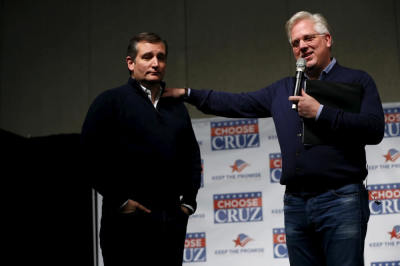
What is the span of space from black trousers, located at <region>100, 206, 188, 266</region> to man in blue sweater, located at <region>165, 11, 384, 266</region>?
52cm

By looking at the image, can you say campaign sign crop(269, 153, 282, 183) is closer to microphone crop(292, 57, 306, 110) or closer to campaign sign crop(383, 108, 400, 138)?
campaign sign crop(383, 108, 400, 138)

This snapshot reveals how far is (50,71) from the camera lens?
17.7ft

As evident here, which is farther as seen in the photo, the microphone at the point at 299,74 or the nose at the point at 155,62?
the nose at the point at 155,62

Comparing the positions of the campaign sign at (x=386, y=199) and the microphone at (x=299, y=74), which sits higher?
the microphone at (x=299, y=74)

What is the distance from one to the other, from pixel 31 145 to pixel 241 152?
1.85m

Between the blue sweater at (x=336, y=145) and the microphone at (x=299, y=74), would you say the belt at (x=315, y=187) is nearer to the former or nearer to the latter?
the blue sweater at (x=336, y=145)

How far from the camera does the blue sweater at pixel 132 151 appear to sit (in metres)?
2.15

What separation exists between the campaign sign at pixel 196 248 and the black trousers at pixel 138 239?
2218 millimetres

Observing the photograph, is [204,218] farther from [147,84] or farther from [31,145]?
[147,84]

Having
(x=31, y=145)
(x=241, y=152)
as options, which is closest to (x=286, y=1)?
(x=241, y=152)

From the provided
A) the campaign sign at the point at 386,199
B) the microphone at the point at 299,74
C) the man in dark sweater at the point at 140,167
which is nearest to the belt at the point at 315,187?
the microphone at the point at 299,74

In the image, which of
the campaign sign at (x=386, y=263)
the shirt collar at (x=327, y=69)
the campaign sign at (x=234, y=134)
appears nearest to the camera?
the shirt collar at (x=327, y=69)

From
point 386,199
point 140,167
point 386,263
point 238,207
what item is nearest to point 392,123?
point 386,199

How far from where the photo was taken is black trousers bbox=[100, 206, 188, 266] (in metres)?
2.09
